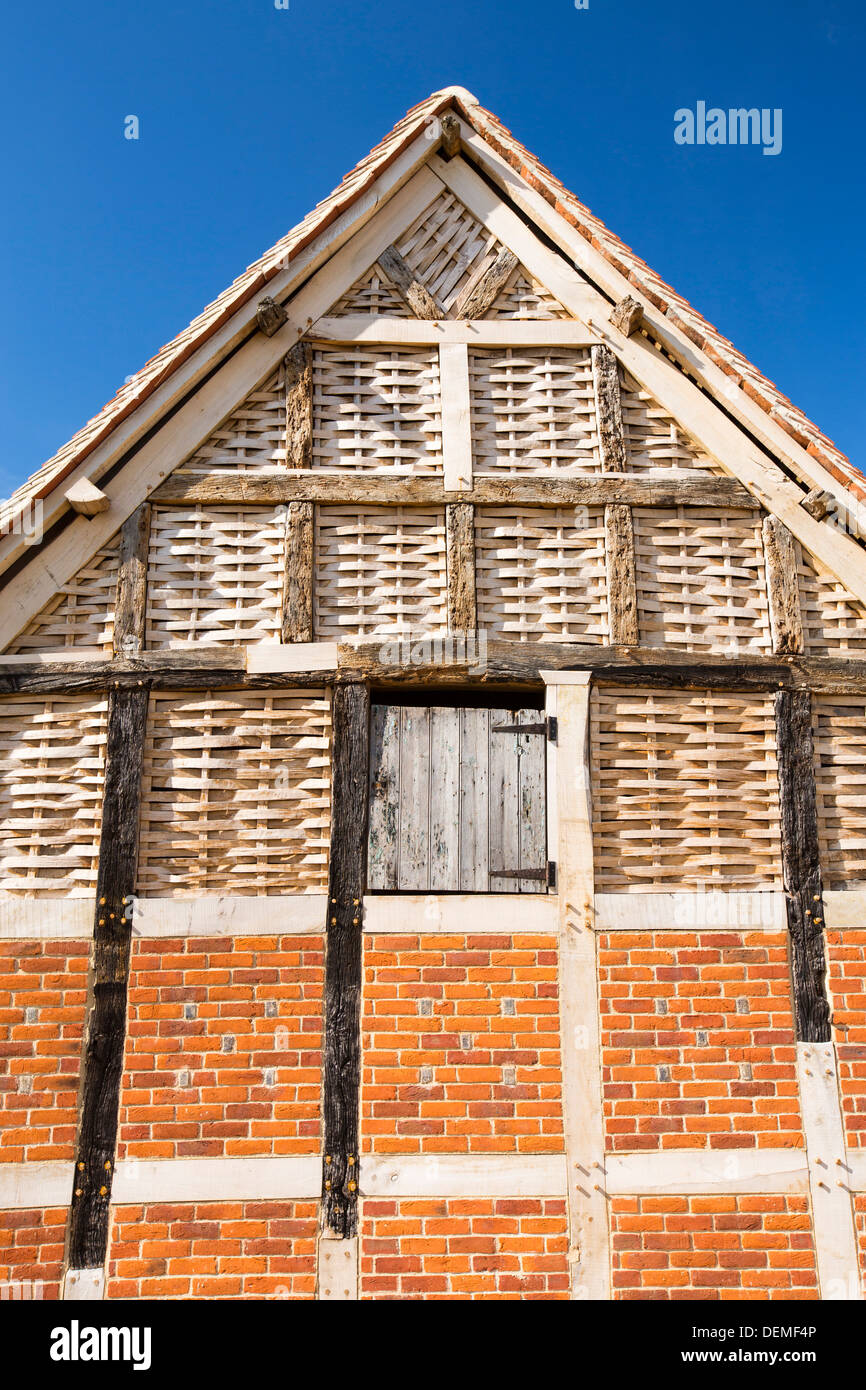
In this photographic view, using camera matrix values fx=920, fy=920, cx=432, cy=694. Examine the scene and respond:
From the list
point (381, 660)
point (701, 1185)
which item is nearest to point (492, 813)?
point (381, 660)

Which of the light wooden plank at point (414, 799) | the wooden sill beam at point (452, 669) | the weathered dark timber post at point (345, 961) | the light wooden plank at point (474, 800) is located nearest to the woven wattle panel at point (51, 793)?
the wooden sill beam at point (452, 669)

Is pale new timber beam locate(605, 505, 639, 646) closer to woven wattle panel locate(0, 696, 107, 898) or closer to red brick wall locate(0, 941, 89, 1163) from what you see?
woven wattle panel locate(0, 696, 107, 898)

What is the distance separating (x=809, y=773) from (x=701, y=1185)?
2.32 m

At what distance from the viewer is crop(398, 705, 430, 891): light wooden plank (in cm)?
514

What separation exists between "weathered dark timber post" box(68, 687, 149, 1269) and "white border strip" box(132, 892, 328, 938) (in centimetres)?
12

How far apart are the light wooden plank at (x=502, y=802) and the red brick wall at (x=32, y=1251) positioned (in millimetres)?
2823

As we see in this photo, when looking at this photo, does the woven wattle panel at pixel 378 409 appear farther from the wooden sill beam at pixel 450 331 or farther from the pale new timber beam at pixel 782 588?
the pale new timber beam at pixel 782 588

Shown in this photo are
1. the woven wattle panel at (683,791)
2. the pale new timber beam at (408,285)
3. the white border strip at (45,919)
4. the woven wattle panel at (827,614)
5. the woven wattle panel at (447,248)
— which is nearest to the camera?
the white border strip at (45,919)

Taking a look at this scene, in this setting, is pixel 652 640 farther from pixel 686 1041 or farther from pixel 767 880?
pixel 686 1041

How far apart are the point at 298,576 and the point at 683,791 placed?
257 cm

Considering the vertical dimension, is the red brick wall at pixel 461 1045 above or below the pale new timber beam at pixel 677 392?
below

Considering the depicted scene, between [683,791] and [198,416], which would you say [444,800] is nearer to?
[683,791]

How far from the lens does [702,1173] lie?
4.80 meters

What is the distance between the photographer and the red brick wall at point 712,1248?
4.69 metres
